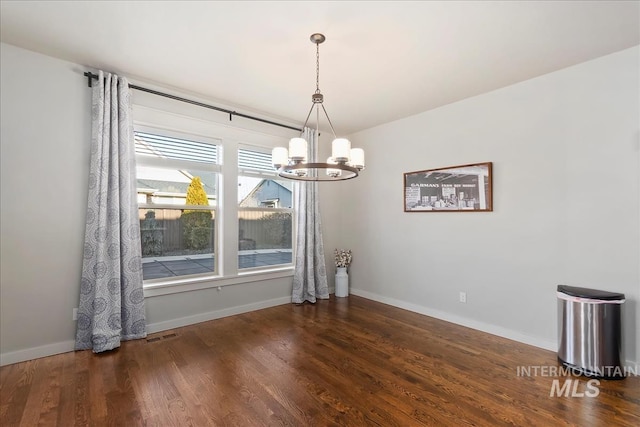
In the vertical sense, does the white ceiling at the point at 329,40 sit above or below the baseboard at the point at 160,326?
above

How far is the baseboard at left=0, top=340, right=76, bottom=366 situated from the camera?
2.61 m

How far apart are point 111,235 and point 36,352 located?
1.20 meters

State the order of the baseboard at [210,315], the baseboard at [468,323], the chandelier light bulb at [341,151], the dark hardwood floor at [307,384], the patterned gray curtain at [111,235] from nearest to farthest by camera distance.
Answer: the dark hardwood floor at [307,384]
the chandelier light bulb at [341,151]
the patterned gray curtain at [111,235]
the baseboard at [468,323]
the baseboard at [210,315]

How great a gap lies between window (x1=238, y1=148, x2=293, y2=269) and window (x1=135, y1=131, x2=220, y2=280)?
1.35 ft

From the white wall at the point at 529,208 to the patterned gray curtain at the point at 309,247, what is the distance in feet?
3.36

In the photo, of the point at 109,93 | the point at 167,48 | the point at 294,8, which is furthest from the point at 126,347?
the point at 294,8

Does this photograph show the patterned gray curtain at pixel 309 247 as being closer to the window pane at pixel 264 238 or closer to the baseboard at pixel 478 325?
the window pane at pixel 264 238

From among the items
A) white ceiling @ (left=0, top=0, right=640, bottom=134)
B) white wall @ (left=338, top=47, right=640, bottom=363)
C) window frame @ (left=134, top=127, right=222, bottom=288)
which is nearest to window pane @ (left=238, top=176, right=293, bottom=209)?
window frame @ (left=134, top=127, right=222, bottom=288)

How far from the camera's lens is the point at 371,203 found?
Result: 489 cm

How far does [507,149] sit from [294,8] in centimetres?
268

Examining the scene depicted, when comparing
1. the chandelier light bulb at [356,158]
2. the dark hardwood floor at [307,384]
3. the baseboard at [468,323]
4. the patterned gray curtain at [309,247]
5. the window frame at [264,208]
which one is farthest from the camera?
the patterned gray curtain at [309,247]

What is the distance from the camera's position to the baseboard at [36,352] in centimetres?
261

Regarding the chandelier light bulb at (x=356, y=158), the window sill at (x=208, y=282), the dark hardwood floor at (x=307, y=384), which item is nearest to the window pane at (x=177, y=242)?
the window sill at (x=208, y=282)
